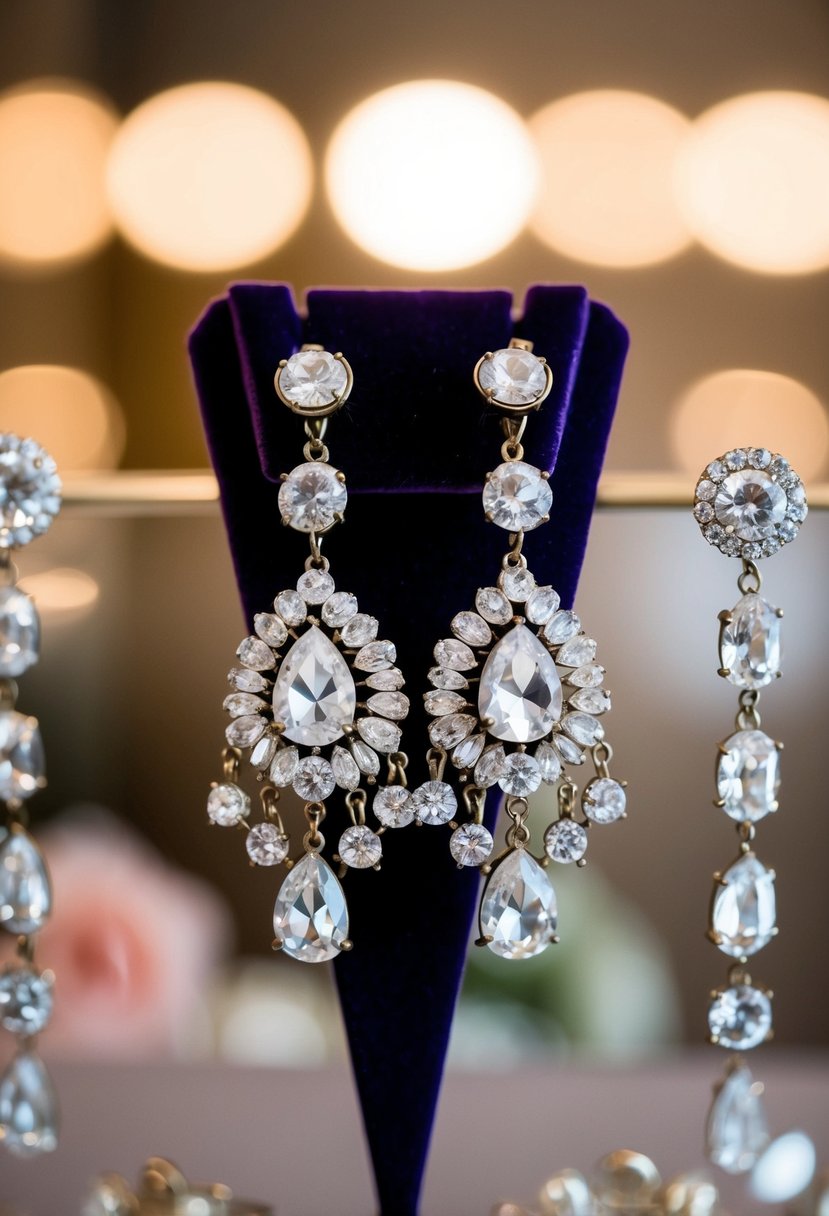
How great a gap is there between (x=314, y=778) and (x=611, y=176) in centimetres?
173

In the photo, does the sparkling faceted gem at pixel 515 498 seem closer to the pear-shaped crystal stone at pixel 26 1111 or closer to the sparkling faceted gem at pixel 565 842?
the sparkling faceted gem at pixel 565 842

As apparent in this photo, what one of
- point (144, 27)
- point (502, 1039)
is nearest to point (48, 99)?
point (144, 27)

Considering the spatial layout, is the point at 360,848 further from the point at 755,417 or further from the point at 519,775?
the point at 755,417

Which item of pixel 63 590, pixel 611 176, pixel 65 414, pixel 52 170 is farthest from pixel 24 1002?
A: pixel 611 176

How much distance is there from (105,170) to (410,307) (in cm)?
172

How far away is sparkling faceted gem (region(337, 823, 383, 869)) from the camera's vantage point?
0.48 metres

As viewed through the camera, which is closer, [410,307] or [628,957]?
[410,307]

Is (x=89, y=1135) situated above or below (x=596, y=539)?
below

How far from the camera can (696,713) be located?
6.44 ft

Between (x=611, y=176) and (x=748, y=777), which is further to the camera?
(x=611, y=176)

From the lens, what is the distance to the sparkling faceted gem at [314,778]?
0.48 meters

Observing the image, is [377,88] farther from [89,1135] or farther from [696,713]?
[89,1135]

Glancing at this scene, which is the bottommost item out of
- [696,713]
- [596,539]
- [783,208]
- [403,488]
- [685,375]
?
[403,488]

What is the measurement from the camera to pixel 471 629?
48 cm
